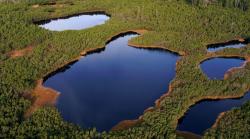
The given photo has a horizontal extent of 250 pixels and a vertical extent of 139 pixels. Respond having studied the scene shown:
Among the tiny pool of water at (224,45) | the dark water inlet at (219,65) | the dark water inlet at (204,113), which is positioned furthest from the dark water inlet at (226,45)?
the dark water inlet at (204,113)

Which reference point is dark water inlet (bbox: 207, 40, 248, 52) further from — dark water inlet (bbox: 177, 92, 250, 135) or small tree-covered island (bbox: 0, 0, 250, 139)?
dark water inlet (bbox: 177, 92, 250, 135)

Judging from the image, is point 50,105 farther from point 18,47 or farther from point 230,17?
point 230,17

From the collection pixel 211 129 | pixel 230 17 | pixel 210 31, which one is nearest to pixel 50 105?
pixel 211 129

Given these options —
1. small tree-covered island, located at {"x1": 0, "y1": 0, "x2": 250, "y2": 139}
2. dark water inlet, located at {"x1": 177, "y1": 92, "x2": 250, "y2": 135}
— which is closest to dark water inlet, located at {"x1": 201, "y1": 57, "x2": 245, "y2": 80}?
small tree-covered island, located at {"x1": 0, "y1": 0, "x2": 250, "y2": 139}

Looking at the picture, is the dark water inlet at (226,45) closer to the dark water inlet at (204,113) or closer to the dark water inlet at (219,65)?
the dark water inlet at (219,65)

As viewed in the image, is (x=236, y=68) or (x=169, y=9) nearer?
(x=236, y=68)

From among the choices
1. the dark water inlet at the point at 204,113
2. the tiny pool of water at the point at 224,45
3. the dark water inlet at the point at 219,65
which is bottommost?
the dark water inlet at the point at 204,113
